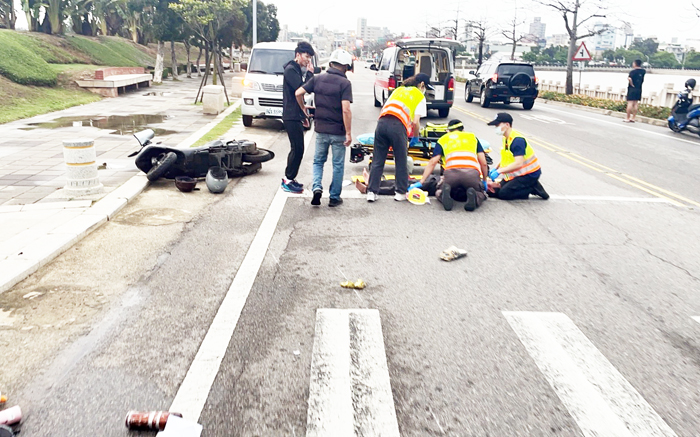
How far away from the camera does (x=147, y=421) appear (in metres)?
3.16

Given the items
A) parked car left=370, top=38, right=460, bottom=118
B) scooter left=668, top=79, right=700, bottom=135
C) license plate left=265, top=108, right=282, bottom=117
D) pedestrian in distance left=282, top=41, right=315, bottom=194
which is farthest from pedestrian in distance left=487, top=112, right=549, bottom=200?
scooter left=668, top=79, right=700, bottom=135

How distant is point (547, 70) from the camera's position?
86312 mm

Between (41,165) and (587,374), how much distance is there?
9.43 m

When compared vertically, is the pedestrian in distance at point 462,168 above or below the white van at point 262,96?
below

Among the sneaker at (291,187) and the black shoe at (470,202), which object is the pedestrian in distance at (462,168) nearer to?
the black shoe at (470,202)

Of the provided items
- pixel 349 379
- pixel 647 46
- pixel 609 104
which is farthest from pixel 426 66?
pixel 647 46

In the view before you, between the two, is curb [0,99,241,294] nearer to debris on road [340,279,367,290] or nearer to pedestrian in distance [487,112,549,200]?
debris on road [340,279,367,290]

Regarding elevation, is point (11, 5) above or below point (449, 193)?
above

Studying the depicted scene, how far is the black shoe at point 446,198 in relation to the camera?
26.9 feet

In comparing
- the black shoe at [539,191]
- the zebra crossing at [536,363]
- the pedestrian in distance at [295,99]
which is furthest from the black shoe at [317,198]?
the zebra crossing at [536,363]

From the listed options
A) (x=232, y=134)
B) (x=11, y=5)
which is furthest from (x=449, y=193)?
(x=11, y=5)

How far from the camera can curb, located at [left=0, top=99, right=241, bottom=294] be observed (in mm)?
5379

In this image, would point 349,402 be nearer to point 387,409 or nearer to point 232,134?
point 387,409

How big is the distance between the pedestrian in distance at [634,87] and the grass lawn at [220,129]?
42.4 ft
